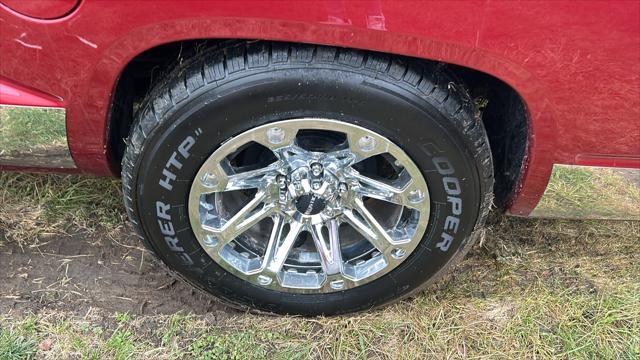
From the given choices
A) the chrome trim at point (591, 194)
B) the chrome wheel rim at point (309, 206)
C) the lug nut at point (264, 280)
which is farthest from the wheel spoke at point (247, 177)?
the chrome trim at point (591, 194)

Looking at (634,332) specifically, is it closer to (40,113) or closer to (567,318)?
(567,318)

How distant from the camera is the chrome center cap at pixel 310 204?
2.19 metres

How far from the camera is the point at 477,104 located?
2.17 meters

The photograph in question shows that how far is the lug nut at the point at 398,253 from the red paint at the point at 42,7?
136 cm

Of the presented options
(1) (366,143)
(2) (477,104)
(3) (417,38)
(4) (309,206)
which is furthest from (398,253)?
(3) (417,38)

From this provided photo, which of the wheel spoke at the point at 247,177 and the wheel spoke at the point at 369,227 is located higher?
the wheel spoke at the point at 247,177

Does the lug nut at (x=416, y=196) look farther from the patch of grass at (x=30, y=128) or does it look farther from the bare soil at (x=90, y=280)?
the patch of grass at (x=30, y=128)

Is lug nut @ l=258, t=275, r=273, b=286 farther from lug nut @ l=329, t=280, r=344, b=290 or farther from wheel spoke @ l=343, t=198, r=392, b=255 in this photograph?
wheel spoke @ l=343, t=198, r=392, b=255

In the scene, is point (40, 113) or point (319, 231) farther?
point (319, 231)

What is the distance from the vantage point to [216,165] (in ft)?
6.81

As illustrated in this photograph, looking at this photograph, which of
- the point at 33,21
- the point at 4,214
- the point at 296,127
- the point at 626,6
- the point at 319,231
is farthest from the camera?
the point at 4,214

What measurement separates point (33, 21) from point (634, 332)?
2.51 m

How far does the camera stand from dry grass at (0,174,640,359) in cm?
240

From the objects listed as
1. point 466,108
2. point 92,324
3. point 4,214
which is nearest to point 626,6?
point 466,108
